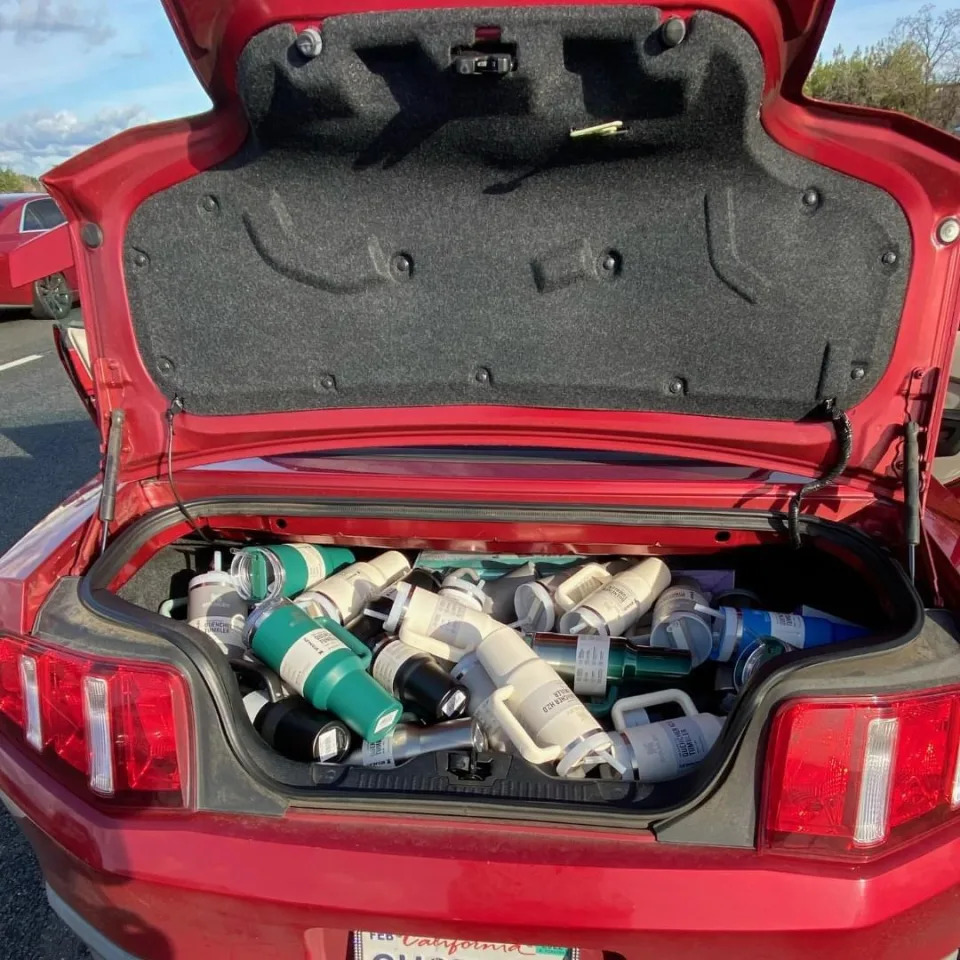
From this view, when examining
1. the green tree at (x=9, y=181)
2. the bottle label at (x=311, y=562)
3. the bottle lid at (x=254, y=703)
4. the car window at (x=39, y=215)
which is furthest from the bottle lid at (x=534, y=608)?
the green tree at (x=9, y=181)

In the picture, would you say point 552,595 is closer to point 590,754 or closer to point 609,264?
point 590,754

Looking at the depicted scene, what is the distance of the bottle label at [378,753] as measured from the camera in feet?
4.99

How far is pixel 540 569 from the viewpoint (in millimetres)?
2133

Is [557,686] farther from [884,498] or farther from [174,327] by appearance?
[174,327]

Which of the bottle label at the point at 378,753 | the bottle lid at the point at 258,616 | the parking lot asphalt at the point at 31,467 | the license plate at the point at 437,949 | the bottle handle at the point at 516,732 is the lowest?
the parking lot asphalt at the point at 31,467

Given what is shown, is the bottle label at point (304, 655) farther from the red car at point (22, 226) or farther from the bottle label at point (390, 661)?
the red car at point (22, 226)

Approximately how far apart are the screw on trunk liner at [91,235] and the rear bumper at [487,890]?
1072 mm

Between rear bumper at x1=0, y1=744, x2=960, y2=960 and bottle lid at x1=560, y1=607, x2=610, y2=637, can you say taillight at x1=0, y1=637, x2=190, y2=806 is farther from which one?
bottle lid at x1=560, y1=607, x2=610, y2=637

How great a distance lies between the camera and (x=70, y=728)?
4.61ft

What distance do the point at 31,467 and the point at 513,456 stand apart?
13.0 ft

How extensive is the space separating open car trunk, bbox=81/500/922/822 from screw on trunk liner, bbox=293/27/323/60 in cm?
93

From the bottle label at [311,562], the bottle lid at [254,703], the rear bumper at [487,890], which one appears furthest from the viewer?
the bottle label at [311,562]

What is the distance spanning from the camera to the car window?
31.6ft

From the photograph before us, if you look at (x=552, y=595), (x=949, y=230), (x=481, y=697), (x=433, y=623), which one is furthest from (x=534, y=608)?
(x=949, y=230)
